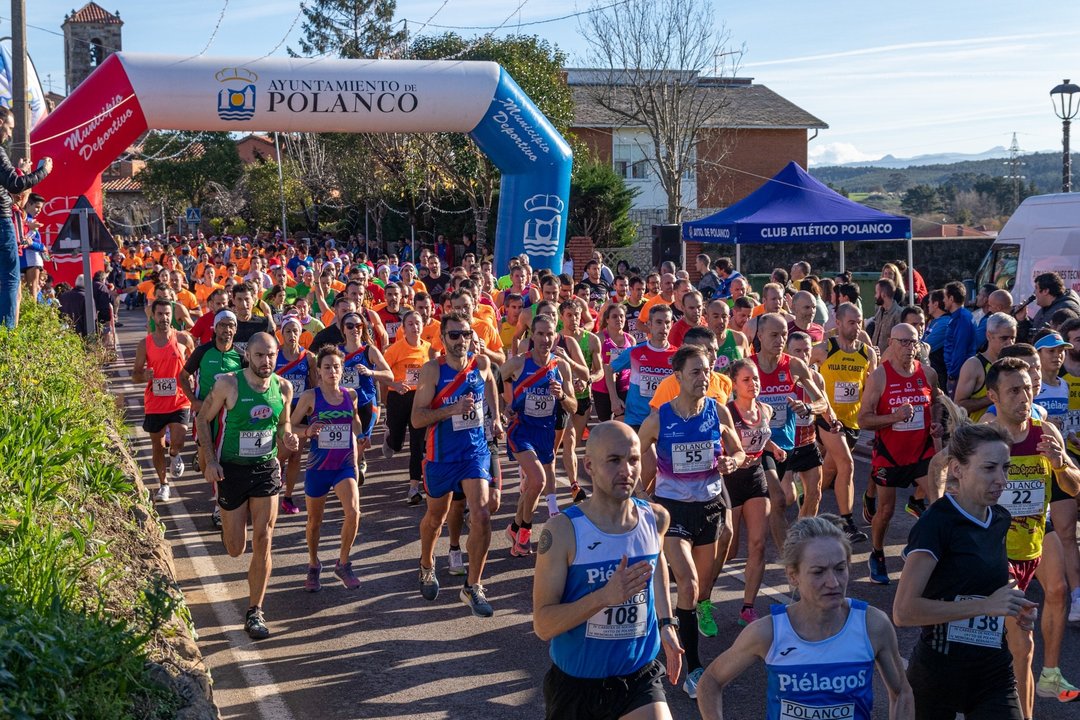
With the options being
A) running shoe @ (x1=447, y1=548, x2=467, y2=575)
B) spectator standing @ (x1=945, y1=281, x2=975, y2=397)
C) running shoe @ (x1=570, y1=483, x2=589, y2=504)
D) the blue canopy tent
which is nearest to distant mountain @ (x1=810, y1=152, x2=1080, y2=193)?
the blue canopy tent

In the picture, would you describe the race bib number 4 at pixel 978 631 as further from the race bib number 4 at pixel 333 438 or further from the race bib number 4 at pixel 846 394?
the race bib number 4 at pixel 846 394

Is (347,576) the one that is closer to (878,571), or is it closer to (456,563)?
(456,563)

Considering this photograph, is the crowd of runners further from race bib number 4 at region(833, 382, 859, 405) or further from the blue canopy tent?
the blue canopy tent

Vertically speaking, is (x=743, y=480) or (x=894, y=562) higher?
(x=743, y=480)

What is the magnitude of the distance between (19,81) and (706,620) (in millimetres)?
10756

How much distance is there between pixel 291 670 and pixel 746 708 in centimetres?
247

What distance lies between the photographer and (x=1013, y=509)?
570 centimetres

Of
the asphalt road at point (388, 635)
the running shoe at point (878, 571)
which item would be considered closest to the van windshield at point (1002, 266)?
the asphalt road at point (388, 635)

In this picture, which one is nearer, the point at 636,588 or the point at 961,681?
the point at 636,588

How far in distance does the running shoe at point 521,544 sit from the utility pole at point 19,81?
809cm

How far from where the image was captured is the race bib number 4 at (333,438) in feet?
26.7

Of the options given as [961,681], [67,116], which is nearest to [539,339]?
[961,681]

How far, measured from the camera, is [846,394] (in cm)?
956

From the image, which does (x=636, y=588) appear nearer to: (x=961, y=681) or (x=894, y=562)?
(x=961, y=681)
